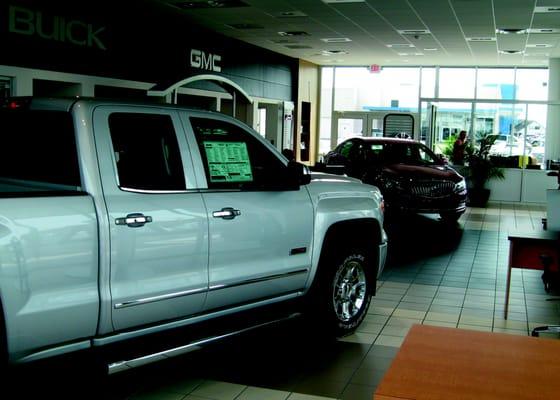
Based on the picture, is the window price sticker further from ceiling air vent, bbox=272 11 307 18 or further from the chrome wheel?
ceiling air vent, bbox=272 11 307 18

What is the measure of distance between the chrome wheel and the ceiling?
737cm

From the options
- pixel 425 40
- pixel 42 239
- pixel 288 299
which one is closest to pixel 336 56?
pixel 425 40

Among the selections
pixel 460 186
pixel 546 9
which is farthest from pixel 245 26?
pixel 546 9

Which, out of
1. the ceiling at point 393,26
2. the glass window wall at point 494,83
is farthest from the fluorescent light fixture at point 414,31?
the glass window wall at point 494,83

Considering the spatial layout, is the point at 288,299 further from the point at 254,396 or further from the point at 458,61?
the point at 458,61

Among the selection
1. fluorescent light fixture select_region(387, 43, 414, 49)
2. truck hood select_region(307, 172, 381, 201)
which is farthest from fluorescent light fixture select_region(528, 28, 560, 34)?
truck hood select_region(307, 172, 381, 201)

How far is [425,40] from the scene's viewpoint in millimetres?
17016

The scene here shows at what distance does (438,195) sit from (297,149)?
9.96m

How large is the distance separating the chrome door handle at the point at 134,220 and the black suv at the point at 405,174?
9.50 metres

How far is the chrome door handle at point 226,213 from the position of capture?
Answer: 4.46 m

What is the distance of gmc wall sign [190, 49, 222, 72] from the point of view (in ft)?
50.3

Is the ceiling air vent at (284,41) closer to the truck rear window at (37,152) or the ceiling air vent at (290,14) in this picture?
the ceiling air vent at (290,14)

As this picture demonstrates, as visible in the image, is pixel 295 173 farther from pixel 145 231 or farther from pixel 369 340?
pixel 369 340

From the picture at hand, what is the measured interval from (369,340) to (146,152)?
2565mm
